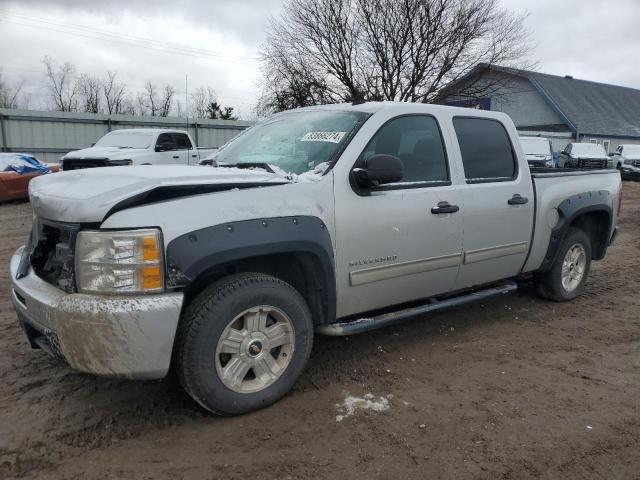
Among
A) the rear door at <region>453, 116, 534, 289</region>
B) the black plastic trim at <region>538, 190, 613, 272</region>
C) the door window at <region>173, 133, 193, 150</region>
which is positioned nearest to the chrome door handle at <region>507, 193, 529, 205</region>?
the rear door at <region>453, 116, 534, 289</region>

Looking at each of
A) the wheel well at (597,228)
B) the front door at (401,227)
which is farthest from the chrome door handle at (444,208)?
the wheel well at (597,228)

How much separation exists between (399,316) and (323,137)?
1.37 m

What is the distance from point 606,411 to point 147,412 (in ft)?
9.20

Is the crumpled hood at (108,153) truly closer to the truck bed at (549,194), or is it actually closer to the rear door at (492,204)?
the rear door at (492,204)

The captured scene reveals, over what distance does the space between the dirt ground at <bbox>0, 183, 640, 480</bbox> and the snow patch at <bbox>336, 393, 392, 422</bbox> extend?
6 cm

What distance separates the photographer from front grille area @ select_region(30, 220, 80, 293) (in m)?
2.78

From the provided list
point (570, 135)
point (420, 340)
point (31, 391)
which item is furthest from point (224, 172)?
point (570, 135)

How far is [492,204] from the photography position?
437 centimetres

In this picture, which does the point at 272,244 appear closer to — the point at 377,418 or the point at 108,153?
the point at 377,418

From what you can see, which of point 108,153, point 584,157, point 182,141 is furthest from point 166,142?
point 584,157

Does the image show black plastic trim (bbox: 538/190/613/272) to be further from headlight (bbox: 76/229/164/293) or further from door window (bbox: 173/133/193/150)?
door window (bbox: 173/133/193/150)

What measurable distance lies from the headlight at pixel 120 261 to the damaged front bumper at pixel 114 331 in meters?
0.06

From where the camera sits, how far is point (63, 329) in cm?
270

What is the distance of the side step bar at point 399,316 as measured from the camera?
353 cm
